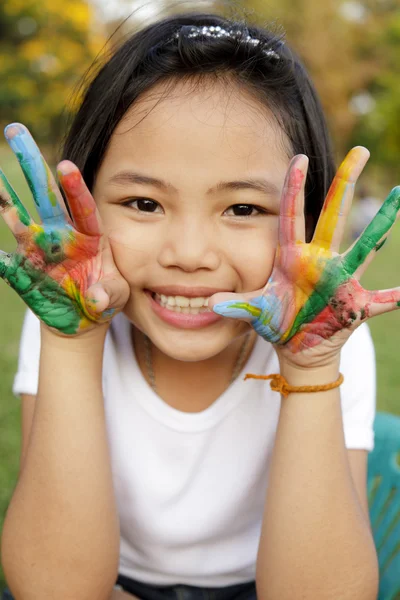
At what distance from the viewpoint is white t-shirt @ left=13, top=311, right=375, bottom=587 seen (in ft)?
5.40

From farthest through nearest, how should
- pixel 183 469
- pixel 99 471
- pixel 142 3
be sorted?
pixel 142 3, pixel 183 469, pixel 99 471

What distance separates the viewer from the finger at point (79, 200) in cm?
A: 129

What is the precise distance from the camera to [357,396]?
1696 millimetres

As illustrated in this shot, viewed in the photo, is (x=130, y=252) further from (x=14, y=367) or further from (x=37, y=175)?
(x=14, y=367)

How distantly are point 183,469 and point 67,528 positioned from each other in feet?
1.17

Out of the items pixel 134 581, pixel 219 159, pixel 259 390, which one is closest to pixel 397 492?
pixel 259 390

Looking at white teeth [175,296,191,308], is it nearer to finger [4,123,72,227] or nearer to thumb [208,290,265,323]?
thumb [208,290,265,323]

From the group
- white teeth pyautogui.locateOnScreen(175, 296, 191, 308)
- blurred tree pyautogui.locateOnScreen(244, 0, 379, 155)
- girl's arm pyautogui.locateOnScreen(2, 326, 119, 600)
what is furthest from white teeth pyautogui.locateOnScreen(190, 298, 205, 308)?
blurred tree pyautogui.locateOnScreen(244, 0, 379, 155)

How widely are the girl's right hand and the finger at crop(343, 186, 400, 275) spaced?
A: 1.66 ft

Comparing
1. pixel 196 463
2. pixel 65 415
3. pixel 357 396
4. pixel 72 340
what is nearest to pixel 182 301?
pixel 72 340

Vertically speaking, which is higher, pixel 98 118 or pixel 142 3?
pixel 142 3

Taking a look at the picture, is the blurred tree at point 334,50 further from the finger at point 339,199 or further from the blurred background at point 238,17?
the finger at point 339,199

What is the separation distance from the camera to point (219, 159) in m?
1.35

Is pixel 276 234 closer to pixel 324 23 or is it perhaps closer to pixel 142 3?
pixel 142 3
